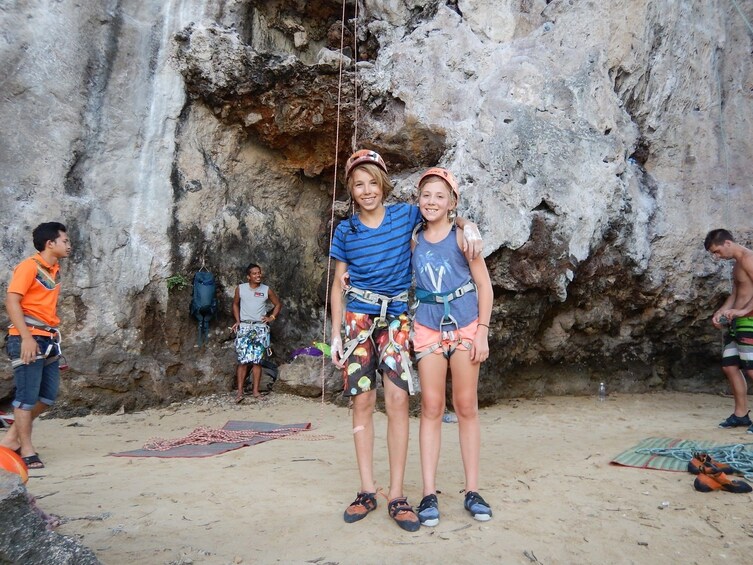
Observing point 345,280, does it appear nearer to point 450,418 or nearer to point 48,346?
point 48,346

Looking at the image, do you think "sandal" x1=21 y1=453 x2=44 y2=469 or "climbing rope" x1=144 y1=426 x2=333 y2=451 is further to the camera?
"climbing rope" x1=144 y1=426 x2=333 y2=451

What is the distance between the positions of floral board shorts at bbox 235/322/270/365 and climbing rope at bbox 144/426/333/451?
1.87 m

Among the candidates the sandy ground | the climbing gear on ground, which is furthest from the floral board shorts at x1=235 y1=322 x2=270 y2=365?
the climbing gear on ground

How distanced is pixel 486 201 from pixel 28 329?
3.94 metres

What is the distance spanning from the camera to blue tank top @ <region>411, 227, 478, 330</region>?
9.14 feet

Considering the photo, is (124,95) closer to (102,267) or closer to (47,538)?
(102,267)

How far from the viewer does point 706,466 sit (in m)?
3.07

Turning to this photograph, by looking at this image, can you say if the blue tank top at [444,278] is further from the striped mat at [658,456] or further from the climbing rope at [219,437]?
the climbing rope at [219,437]

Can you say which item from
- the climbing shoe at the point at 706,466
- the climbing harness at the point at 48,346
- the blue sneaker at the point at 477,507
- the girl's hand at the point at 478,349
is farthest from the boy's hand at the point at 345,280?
the climbing harness at the point at 48,346

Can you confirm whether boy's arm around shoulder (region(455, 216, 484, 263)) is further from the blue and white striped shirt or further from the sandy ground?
the sandy ground

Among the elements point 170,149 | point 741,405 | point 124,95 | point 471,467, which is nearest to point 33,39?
point 124,95

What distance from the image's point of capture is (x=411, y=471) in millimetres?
3477

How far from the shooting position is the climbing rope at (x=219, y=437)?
4527 mm

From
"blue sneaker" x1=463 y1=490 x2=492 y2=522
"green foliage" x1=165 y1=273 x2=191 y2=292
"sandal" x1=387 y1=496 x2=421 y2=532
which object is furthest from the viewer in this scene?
"green foliage" x1=165 y1=273 x2=191 y2=292
